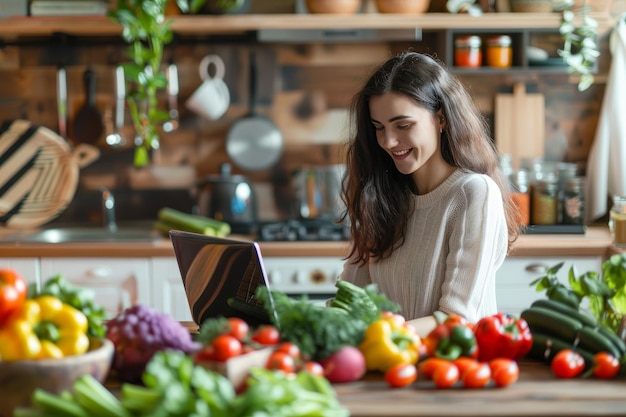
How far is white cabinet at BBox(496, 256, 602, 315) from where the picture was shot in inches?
135

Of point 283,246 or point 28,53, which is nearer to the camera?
point 283,246

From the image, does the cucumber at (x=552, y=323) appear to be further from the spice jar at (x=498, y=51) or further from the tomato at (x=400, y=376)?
the spice jar at (x=498, y=51)

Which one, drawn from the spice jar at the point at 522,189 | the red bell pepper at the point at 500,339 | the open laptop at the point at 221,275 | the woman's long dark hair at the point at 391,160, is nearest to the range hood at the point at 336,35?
the spice jar at the point at 522,189

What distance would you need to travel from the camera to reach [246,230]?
376cm

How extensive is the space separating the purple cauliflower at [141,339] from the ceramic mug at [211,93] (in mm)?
2545

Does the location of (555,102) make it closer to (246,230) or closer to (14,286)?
(246,230)

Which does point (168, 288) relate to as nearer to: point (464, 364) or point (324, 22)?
point (324, 22)

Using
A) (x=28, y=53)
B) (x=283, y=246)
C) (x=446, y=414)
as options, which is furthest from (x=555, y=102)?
(x=446, y=414)

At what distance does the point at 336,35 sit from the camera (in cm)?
374

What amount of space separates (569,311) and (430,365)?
35 cm

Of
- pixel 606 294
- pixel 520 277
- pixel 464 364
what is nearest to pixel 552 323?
pixel 606 294

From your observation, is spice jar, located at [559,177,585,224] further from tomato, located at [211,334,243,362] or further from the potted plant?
tomato, located at [211,334,243,362]

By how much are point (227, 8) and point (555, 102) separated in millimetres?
1632

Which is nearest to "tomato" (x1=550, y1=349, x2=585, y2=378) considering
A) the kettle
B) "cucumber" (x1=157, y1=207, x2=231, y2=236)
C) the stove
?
the stove
